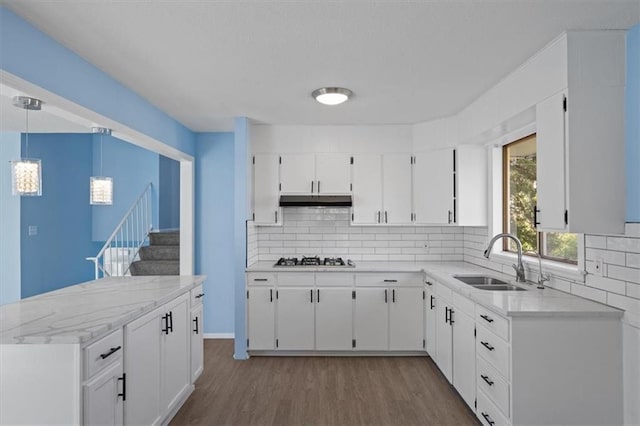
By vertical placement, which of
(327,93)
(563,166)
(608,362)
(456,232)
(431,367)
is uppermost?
(327,93)

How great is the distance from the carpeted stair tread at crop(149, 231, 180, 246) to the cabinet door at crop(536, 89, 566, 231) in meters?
5.08

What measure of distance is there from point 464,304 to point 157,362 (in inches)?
89.7

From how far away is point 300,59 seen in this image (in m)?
2.47

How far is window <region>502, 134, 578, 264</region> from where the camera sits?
2.99 meters

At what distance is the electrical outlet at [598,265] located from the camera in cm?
226

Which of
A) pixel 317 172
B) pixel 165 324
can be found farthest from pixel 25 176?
pixel 317 172

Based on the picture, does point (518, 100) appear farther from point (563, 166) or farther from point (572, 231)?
point (572, 231)

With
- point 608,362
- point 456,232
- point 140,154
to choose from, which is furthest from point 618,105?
point 140,154

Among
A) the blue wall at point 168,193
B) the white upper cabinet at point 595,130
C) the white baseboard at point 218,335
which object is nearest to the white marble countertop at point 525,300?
the white upper cabinet at point 595,130

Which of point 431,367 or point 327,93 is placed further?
point 431,367

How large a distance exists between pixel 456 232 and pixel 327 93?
Result: 2.52m

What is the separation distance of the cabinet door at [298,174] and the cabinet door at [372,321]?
136cm

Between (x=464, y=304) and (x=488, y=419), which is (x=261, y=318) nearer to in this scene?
(x=464, y=304)

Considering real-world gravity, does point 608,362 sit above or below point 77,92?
below
